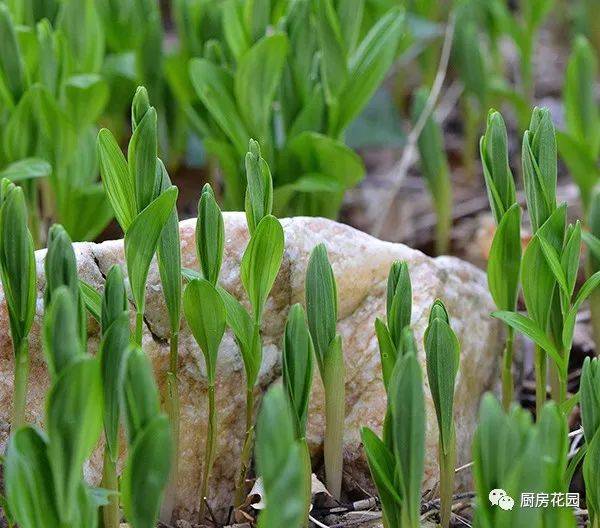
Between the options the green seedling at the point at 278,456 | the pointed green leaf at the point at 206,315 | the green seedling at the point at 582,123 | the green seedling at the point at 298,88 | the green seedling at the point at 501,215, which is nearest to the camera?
the green seedling at the point at 278,456

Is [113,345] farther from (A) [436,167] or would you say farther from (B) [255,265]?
(A) [436,167]

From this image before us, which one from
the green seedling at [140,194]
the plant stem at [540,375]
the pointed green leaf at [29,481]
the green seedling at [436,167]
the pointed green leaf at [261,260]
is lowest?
the pointed green leaf at [29,481]

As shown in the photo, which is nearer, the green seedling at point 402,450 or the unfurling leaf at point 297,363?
the green seedling at point 402,450

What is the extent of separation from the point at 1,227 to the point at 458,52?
5.26ft

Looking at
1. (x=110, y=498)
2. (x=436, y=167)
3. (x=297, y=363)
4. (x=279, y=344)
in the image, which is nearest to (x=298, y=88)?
(x=436, y=167)

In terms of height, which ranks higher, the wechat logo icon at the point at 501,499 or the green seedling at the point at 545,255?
the green seedling at the point at 545,255

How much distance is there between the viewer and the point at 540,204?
1.36m

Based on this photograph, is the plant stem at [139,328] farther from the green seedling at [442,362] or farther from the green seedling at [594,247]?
the green seedling at [594,247]

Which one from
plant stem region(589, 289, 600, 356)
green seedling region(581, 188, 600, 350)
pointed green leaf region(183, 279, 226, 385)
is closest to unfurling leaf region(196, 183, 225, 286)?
pointed green leaf region(183, 279, 226, 385)

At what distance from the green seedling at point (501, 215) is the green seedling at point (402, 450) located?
0.34 meters

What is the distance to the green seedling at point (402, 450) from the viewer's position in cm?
106

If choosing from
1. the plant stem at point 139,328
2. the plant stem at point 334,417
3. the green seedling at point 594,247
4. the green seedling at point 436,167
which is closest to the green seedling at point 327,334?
the plant stem at point 334,417

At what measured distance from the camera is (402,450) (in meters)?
1.09

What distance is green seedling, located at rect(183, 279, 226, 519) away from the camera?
1.26 m
